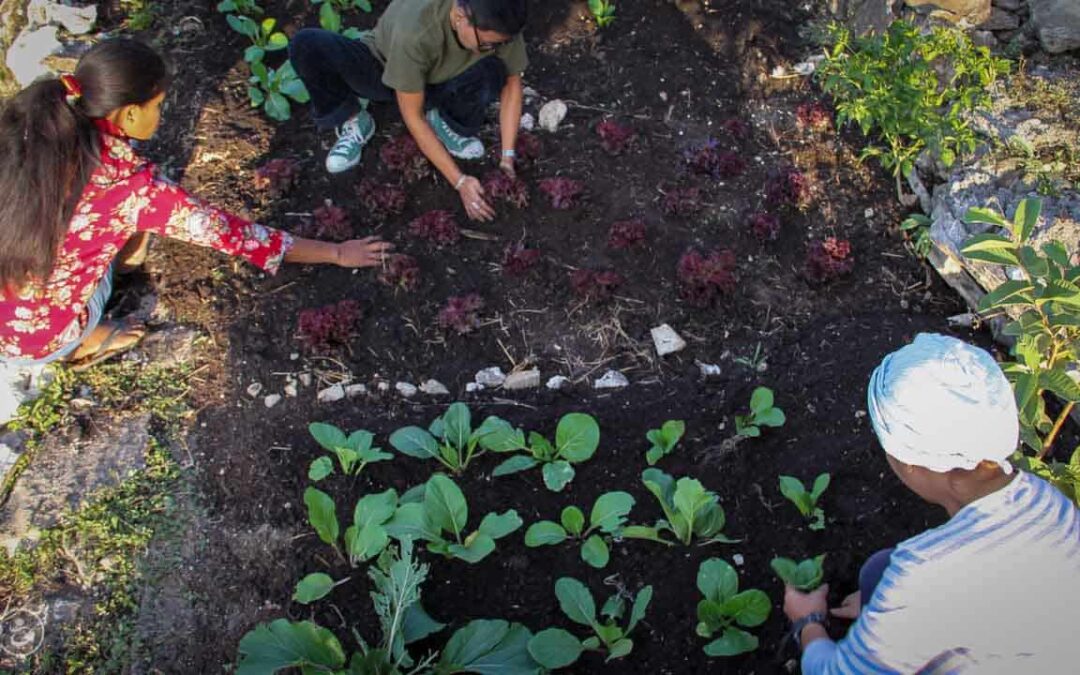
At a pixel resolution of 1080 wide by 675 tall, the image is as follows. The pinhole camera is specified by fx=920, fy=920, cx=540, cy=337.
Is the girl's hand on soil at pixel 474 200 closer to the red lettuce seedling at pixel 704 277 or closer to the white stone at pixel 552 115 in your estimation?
the white stone at pixel 552 115

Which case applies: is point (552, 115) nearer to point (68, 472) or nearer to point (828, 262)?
point (828, 262)

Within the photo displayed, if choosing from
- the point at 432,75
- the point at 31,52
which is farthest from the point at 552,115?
the point at 31,52

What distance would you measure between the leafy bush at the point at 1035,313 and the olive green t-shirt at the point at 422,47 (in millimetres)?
2257

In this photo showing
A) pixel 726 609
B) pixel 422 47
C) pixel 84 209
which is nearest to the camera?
pixel 726 609

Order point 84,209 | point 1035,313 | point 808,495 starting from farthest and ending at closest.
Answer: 1. point 84,209
2. point 808,495
3. point 1035,313

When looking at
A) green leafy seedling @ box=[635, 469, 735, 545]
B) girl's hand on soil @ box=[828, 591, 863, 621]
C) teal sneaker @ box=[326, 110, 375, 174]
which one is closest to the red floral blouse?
teal sneaker @ box=[326, 110, 375, 174]

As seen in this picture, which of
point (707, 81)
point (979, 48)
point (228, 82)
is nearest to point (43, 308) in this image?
point (228, 82)

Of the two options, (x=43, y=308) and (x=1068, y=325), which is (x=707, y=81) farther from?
(x=43, y=308)

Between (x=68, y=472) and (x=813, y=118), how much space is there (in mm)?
4173

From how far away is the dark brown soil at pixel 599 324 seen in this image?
363cm

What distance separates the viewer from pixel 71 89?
3.66 metres

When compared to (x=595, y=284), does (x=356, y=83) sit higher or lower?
higher

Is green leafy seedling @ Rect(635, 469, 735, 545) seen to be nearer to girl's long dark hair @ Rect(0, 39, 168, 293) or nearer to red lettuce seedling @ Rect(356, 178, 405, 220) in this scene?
red lettuce seedling @ Rect(356, 178, 405, 220)

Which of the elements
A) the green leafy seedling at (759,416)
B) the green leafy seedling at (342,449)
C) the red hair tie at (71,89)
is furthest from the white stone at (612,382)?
the red hair tie at (71,89)
